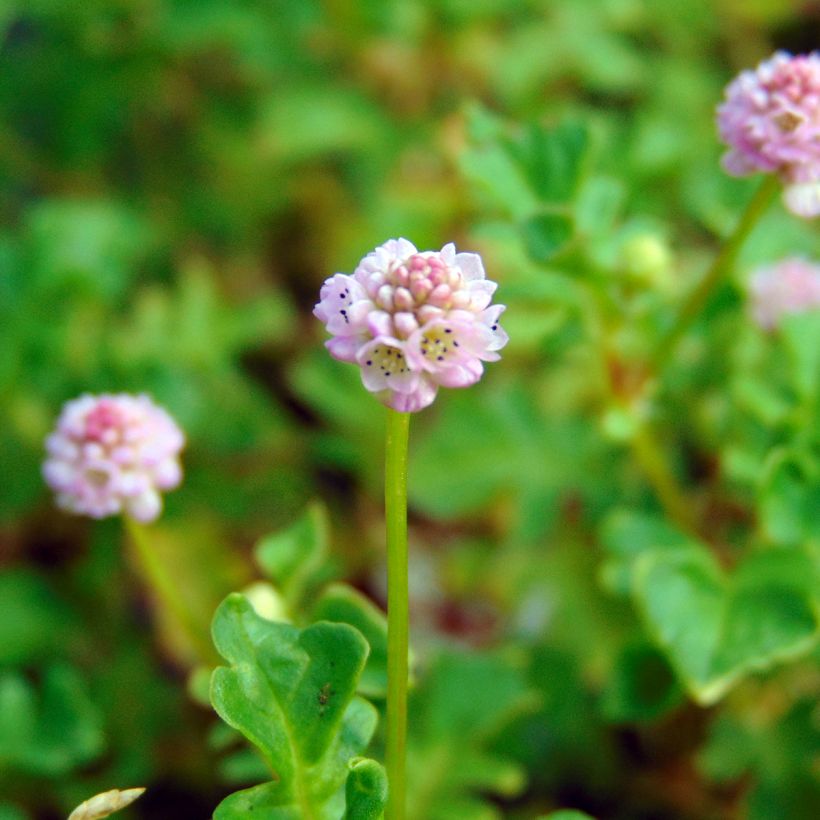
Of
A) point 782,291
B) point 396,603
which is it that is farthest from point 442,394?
point 396,603

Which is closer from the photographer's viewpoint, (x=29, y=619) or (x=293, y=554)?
(x=293, y=554)

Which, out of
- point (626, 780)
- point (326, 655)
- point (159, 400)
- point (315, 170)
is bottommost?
point (626, 780)

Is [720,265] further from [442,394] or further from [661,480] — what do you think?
[442,394]

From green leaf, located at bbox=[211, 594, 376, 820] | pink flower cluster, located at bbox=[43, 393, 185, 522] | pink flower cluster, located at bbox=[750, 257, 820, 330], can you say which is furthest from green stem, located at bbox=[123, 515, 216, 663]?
pink flower cluster, located at bbox=[750, 257, 820, 330]

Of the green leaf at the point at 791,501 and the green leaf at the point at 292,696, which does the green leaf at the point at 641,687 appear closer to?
the green leaf at the point at 791,501

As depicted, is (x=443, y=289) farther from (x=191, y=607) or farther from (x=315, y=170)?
(x=315, y=170)

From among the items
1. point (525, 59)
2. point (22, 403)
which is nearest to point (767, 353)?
point (525, 59)

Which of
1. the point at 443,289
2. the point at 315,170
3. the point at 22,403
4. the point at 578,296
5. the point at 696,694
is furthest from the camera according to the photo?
the point at 315,170
